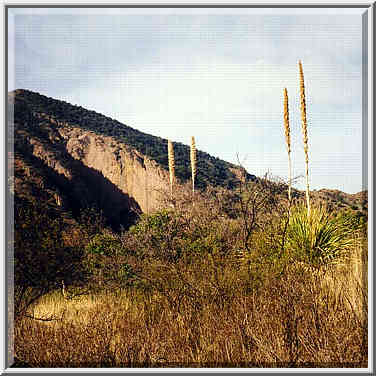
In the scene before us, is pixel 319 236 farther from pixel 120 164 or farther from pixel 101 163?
pixel 101 163

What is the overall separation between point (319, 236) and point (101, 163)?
6488 mm

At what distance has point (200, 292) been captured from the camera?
400 cm

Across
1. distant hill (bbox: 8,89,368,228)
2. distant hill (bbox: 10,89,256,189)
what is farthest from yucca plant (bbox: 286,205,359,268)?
distant hill (bbox: 10,89,256,189)

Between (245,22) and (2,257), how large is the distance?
3.31 metres

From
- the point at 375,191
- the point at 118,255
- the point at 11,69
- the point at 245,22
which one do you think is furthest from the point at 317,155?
the point at 11,69

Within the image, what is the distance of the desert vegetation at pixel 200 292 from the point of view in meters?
3.18

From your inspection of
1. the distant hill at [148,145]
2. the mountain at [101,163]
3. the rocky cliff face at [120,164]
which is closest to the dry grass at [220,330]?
the mountain at [101,163]

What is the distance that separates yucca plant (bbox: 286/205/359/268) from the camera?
17.1 ft

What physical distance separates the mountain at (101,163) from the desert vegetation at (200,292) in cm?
211

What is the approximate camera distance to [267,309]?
3.26 meters

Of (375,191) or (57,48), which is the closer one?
(375,191)

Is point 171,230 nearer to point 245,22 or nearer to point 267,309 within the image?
point 267,309

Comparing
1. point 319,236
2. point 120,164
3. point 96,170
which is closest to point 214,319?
point 319,236

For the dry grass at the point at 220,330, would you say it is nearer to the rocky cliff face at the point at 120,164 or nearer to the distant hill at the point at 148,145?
the distant hill at the point at 148,145
